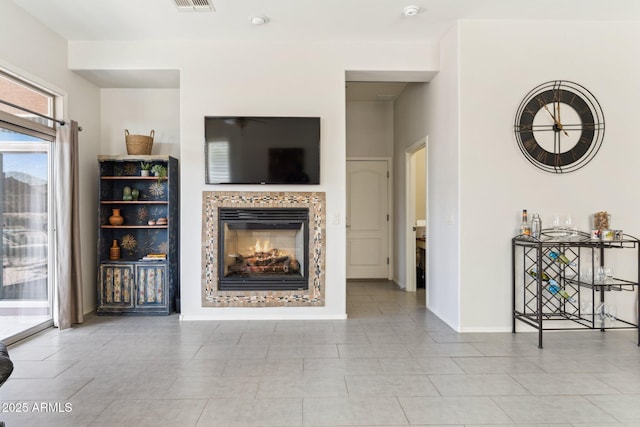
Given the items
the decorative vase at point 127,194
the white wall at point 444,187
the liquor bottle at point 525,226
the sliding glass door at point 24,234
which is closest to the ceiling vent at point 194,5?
the sliding glass door at point 24,234

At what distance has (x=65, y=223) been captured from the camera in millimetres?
3984

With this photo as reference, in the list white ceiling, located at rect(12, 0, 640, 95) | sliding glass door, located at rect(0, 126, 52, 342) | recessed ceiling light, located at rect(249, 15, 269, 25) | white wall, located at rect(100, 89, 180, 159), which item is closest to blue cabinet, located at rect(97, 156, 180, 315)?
white wall, located at rect(100, 89, 180, 159)

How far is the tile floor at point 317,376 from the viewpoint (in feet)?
7.53

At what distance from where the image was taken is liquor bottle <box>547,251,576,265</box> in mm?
3604

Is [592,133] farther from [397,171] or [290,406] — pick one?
[290,406]

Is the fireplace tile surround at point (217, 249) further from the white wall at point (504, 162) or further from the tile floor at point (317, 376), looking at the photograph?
the white wall at point (504, 162)

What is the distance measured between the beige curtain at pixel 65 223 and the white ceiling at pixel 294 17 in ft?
3.17

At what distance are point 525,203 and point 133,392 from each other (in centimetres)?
373

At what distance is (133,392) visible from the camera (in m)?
2.58

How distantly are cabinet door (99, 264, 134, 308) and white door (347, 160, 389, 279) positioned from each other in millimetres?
3467

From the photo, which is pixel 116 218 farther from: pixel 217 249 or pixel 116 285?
pixel 217 249

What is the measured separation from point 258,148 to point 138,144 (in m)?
1.50

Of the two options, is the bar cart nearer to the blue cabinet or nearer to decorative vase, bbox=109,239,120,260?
the blue cabinet

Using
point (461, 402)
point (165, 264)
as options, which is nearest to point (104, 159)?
point (165, 264)
